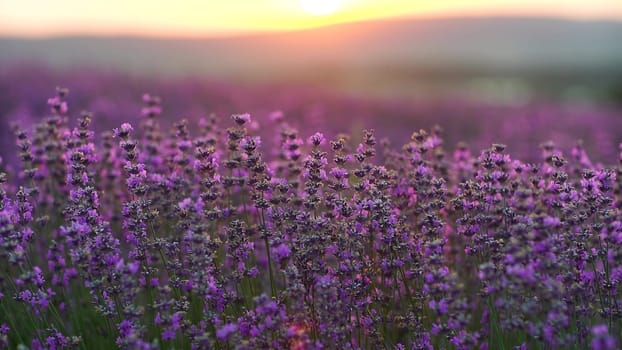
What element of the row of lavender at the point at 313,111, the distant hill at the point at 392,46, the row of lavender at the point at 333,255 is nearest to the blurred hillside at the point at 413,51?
the distant hill at the point at 392,46

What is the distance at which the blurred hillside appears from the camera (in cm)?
6038

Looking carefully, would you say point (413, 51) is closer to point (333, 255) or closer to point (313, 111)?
point (313, 111)

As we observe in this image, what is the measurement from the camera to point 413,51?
243 feet

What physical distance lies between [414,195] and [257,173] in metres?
1.17

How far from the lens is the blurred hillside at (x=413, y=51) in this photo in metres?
60.4

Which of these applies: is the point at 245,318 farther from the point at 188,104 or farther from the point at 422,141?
the point at 188,104

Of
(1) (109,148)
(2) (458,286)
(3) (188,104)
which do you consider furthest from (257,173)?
(3) (188,104)

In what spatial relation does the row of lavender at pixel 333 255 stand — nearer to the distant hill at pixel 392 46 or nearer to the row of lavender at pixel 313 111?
the row of lavender at pixel 313 111

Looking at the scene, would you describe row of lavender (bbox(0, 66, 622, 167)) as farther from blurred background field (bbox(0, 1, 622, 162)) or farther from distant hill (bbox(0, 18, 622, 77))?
distant hill (bbox(0, 18, 622, 77))

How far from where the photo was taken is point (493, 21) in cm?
8425

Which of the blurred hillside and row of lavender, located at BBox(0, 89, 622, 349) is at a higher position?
the blurred hillside

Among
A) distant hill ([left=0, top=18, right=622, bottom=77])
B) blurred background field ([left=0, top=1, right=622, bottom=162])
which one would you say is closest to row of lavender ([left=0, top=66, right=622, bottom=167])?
blurred background field ([left=0, top=1, right=622, bottom=162])

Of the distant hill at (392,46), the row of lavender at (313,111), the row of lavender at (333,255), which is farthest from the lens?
the distant hill at (392,46)

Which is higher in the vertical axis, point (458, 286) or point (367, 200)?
point (367, 200)
